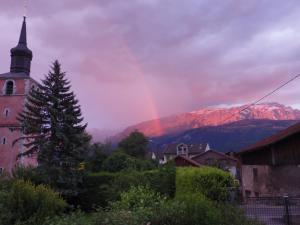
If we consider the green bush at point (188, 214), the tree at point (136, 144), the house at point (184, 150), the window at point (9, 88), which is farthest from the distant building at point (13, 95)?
the house at point (184, 150)

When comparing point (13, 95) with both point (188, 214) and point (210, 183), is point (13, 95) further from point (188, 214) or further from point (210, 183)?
point (188, 214)

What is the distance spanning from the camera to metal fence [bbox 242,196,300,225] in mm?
12344

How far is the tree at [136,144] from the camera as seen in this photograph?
7419 cm

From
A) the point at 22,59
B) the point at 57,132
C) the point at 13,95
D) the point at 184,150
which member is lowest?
the point at 57,132

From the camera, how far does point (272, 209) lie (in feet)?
45.2

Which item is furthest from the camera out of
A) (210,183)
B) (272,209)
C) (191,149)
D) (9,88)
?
(191,149)

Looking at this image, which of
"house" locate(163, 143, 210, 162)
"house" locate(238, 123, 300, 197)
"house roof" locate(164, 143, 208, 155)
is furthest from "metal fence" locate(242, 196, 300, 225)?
"house roof" locate(164, 143, 208, 155)

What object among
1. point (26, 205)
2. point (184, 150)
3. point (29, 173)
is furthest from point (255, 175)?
point (184, 150)

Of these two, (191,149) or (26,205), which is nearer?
(26,205)

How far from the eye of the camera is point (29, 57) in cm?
5612

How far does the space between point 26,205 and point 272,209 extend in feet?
31.5

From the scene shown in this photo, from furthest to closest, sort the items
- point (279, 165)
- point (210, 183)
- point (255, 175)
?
point (255, 175), point (279, 165), point (210, 183)

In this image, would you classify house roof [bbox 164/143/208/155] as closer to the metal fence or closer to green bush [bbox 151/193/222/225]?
the metal fence

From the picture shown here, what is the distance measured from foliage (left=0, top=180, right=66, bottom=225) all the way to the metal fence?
6.99m
